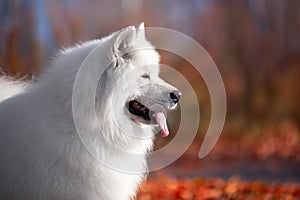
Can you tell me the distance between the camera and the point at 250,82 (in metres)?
5.00

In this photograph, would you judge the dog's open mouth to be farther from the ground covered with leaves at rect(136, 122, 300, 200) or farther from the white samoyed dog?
the ground covered with leaves at rect(136, 122, 300, 200)

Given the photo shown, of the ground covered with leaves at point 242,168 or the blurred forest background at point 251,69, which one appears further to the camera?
the blurred forest background at point 251,69

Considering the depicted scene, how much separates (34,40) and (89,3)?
525 mm

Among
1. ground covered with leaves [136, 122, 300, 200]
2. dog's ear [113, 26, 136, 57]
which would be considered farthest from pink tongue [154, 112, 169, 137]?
ground covered with leaves [136, 122, 300, 200]

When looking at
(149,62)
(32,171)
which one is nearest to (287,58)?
(149,62)

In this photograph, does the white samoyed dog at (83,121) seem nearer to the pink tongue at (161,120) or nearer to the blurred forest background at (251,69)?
the pink tongue at (161,120)

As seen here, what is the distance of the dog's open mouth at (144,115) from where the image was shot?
262cm

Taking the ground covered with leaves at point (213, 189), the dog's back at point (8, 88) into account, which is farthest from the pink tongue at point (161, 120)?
the ground covered with leaves at point (213, 189)

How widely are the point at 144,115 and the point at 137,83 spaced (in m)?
0.17

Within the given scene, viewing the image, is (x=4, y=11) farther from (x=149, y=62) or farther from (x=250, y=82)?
(x=149, y=62)

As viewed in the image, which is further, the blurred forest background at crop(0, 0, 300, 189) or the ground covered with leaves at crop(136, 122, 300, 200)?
the blurred forest background at crop(0, 0, 300, 189)

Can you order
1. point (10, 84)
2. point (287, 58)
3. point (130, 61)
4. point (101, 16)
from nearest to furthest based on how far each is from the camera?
point (130, 61)
point (10, 84)
point (101, 16)
point (287, 58)

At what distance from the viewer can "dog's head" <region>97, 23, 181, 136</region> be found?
249cm

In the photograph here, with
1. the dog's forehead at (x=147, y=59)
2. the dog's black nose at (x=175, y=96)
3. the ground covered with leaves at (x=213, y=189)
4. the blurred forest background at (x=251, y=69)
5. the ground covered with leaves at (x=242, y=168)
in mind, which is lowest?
the dog's black nose at (x=175, y=96)
